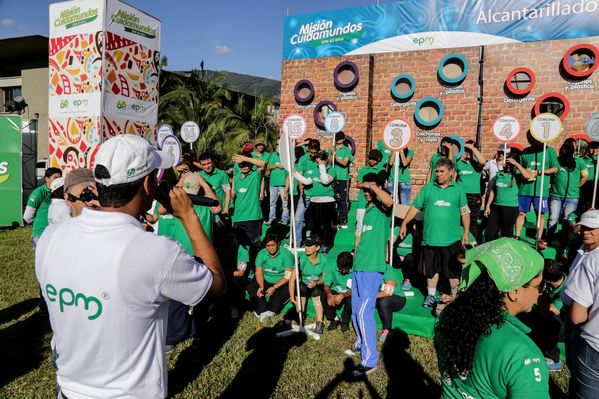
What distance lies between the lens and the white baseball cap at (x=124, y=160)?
4.75ft

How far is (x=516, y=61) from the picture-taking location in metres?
10.6

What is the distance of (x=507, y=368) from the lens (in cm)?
153

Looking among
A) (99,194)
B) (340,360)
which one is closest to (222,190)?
(340,360)

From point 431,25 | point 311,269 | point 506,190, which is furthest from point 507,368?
point 431,25

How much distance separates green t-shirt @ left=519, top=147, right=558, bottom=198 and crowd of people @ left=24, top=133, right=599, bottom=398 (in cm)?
2

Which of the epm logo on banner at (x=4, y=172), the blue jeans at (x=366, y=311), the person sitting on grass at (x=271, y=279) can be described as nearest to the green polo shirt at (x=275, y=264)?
the person sitting on grass at (x=271, y=279)

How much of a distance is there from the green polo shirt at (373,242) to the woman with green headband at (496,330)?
8.95 ft

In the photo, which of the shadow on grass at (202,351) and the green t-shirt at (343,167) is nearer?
the shadow on grass at (202,351)

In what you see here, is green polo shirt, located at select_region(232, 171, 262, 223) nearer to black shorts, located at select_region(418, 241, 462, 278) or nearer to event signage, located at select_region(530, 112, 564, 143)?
black shorts, located at select_region(418, 241, 462, 278)

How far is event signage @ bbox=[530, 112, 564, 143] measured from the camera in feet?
22.0

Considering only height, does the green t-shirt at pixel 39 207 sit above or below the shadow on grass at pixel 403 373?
above

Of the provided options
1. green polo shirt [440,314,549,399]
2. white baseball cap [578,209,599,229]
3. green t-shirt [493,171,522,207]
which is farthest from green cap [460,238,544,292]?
green t-shirt [493,171,522,207]

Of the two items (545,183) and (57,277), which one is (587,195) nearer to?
(545,183)

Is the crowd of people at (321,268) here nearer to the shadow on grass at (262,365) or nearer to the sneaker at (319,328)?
the sneaker at (319,328)
